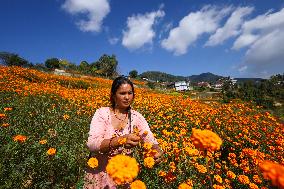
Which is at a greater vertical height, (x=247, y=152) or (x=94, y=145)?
(x=94, y=145)

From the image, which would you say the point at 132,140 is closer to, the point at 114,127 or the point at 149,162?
the point at 149,162

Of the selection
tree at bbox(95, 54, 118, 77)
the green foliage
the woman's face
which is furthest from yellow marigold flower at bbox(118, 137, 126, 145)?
tree at bbox(95, 54, 118, 77)

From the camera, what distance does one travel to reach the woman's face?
3.03 meters

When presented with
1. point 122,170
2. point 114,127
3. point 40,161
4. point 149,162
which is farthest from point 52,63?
point 122,170

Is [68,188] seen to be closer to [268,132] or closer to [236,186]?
[236,186]

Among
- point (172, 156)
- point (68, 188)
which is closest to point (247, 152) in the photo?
point (172, 156)

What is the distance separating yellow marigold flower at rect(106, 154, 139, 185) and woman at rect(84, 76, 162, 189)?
941mm

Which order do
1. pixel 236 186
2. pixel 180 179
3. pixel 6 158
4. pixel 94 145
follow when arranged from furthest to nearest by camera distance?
pixel 236 186 → pixel 6 158 → pixel 180 179 → pixel 94 145

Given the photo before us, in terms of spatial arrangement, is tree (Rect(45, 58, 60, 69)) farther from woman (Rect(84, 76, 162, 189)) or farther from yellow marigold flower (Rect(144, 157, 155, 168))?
yellow marigold flower (Rect(144, 157, 155, 168))

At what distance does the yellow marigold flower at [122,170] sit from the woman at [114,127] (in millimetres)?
941

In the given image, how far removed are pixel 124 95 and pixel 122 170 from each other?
1433mm

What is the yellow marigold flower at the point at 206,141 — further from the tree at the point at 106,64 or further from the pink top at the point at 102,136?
the tree at the point at 106,64

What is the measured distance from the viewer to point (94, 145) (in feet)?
8.58

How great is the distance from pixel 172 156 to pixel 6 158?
82.8 inches
